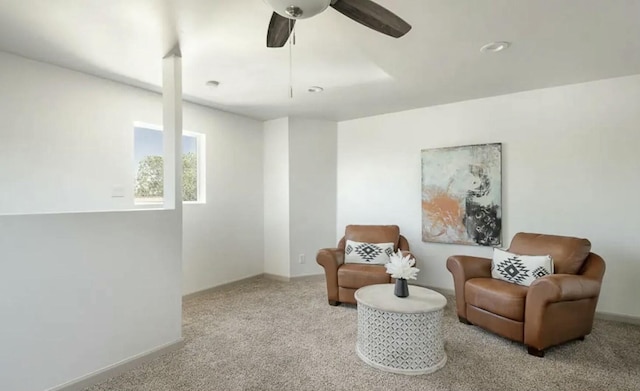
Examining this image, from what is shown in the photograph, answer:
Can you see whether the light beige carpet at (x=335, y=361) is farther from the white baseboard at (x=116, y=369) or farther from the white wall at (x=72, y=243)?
the white wall at (x=72, y=243)

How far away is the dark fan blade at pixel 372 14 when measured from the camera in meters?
1.65

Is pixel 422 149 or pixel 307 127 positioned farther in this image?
pixel 307 127

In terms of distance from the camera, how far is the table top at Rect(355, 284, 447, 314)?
241 cm

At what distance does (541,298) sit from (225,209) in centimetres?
375

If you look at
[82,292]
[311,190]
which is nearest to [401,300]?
[82,292]

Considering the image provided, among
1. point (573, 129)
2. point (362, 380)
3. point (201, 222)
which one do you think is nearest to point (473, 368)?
point (362, 380)

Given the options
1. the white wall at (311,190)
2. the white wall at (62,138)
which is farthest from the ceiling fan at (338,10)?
the white wall at (311,190)

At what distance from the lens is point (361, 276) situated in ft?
11.8

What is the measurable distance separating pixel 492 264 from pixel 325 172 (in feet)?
8.96

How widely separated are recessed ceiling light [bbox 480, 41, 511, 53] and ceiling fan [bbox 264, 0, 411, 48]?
3.93ft

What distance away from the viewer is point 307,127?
16.7ft

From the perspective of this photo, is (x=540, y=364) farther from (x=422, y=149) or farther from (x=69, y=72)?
(x=69, y=72)

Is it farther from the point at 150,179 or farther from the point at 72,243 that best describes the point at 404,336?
the point at 150,179

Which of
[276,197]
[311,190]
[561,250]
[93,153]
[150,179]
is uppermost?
[93,153]
